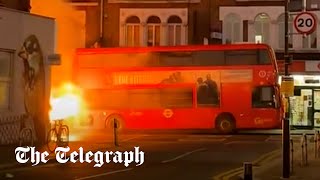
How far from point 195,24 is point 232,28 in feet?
7.62

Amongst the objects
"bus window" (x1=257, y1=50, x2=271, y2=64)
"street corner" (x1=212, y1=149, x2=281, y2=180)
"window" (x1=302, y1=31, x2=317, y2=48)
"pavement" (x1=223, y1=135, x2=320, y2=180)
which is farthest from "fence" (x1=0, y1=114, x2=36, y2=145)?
"window" (x1=302, y1=31, x2=317, y2=48)

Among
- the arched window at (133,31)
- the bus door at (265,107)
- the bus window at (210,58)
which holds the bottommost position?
the bus door at (265,107)

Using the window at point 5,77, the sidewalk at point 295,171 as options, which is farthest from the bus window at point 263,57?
the window at point 5,77

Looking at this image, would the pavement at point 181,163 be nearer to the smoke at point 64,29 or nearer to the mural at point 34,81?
the mural at point 34,81

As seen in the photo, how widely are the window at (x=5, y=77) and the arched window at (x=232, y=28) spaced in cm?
1987

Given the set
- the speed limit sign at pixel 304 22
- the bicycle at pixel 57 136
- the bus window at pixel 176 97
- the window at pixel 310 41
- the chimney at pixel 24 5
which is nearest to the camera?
the speed limit sign at pixel 304 22

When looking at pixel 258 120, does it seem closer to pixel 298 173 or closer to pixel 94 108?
pixel 94 108

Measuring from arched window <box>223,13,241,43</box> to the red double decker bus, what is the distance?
751cm

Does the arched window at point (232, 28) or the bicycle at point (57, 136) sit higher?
the arched window at point (232, 28)

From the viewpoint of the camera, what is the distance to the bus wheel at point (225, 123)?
3362 centimetres

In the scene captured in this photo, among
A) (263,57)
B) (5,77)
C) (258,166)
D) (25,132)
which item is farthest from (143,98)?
(258,166)

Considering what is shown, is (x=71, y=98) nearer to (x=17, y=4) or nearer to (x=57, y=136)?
(x=17, y=4)

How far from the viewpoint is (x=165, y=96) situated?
113 ft

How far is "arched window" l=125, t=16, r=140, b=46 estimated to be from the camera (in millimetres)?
41938
